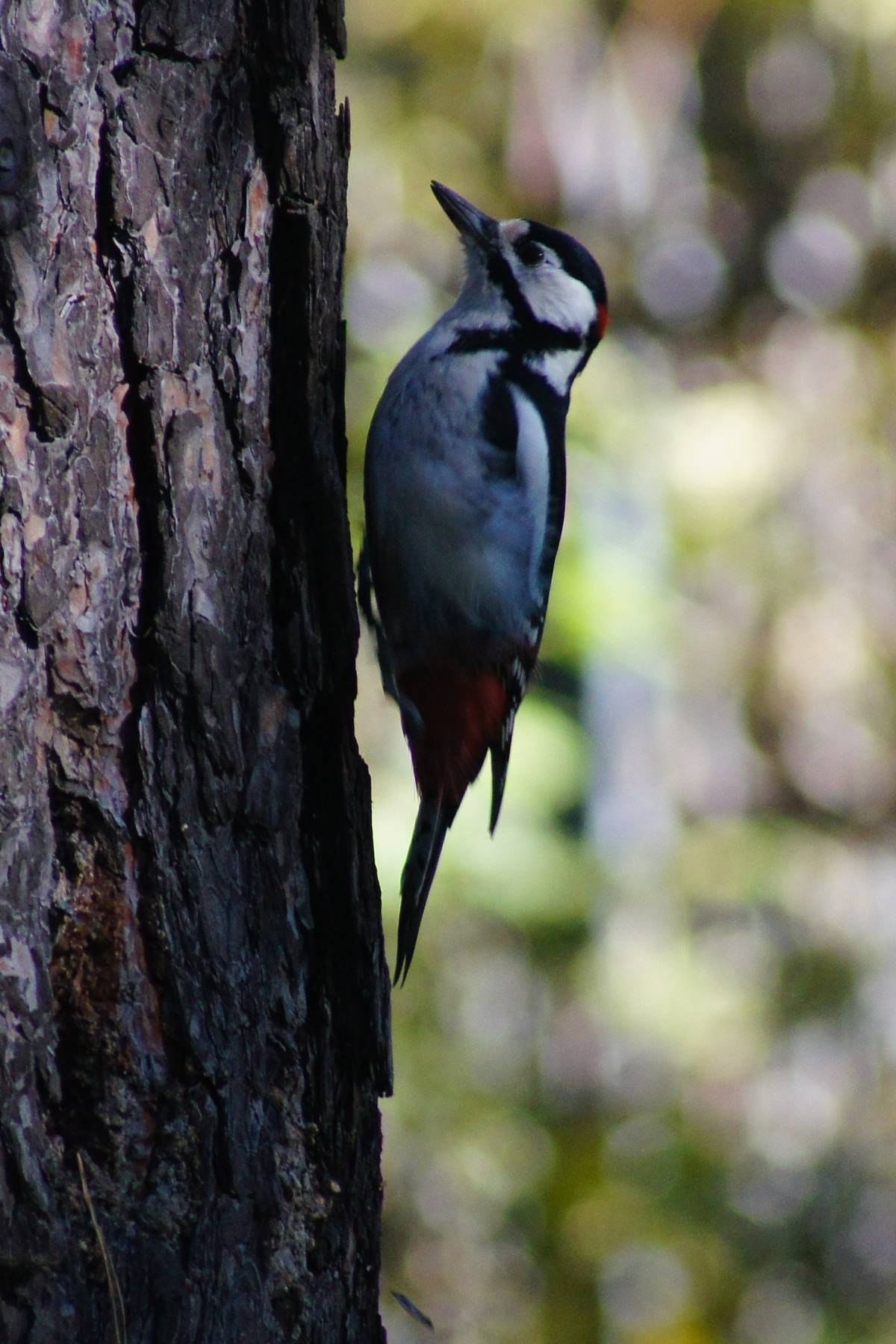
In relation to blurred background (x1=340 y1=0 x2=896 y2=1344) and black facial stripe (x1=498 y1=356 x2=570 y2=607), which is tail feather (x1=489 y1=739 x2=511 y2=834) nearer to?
black facial stripe (x1=498 y1=356 x2=570 y2=607)

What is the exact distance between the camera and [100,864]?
1640 mm

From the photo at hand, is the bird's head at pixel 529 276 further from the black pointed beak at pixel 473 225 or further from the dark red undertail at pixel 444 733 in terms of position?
the dark red undertail at pixel 444 733

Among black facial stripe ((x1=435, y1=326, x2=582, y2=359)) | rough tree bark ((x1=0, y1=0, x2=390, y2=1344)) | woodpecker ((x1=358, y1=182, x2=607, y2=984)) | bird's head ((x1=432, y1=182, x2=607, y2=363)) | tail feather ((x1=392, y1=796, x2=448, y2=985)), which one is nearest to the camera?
rough tree bark ((x1=0, y1=0, x2=390, y2=1344))

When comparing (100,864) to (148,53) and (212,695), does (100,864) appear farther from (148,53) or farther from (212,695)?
(148,53)

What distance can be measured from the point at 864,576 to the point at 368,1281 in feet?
12.2

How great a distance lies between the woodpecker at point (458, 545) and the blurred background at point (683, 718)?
866 mm

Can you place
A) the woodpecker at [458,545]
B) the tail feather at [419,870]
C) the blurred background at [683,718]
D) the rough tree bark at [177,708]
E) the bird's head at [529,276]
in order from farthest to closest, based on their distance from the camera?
the blurred background at [683,718]
the bird's head at [529,276]
the woodpecker at [458,545]
the tail feather at [419,870]
the rough tree bark at [177,708]

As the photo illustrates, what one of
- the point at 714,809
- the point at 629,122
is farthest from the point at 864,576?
the point at 629,122

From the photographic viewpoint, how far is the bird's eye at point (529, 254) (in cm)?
336

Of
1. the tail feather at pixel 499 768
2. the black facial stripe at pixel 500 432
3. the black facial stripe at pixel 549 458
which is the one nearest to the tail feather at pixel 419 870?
the tail feather at pixel 499 768

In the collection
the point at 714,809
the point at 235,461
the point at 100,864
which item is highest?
the point at 235,461

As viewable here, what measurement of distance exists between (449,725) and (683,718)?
8.58ft

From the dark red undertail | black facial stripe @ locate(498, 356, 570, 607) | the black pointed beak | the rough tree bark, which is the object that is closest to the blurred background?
the black pointed beak

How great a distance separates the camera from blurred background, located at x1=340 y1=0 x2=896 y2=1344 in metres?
4.55
